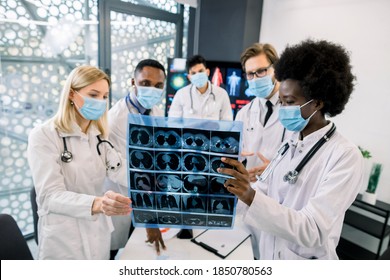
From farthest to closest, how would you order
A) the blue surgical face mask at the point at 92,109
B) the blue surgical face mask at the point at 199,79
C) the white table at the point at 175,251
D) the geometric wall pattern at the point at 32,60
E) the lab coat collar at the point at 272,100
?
the blue surgical face mask at the point at 199,79 < the geometric wall pattern at the point at 32,60 < the lab coat collar at the point at 272,100 < the blue surgical face mask at the point at 92,109 < the white table at the point at 175,251

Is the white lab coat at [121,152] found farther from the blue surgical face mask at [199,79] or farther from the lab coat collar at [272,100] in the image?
the blue surgical face mask at [199,79]

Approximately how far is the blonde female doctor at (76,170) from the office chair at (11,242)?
0.37 ft

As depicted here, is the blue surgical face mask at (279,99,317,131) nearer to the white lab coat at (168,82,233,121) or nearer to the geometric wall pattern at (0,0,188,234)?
the white lab coat at (168,82,233,121)

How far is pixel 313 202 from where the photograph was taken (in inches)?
31.3

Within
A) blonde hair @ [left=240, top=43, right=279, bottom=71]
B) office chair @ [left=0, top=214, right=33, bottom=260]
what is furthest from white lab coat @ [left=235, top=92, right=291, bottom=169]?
office chair @ [left=0, top=214, right=33, bottom=260]

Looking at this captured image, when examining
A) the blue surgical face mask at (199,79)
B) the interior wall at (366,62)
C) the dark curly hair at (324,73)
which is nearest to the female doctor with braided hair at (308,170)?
the dark curly hair at (324,73)

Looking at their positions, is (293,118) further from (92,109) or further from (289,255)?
(92,109)

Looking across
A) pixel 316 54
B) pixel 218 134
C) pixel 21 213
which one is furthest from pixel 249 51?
pixel 21 213

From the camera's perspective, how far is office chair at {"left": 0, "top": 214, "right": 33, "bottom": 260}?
88cm

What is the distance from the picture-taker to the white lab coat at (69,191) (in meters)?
0.97

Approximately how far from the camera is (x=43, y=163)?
0.98 m

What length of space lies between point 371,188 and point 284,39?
1.74 metres

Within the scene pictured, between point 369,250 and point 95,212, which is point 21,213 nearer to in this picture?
point 95,212

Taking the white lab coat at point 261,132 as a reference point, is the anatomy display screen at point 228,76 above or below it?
above
